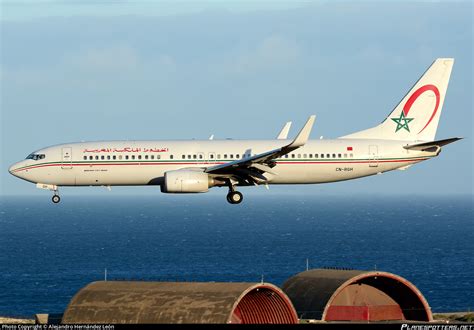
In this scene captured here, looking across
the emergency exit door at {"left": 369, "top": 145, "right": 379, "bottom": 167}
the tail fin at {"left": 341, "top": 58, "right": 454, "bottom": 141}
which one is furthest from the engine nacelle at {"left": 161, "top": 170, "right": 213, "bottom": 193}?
the tail fin at {"left": 341, "top": 58, "right": 454, "bottom": 141}

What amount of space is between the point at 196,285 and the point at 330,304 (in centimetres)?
1244

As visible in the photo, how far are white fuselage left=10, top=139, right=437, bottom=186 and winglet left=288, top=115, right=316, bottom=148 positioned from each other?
555 cm

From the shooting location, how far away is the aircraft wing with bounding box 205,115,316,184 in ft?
221

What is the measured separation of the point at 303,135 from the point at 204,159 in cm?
908

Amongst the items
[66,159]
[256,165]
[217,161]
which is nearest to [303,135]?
[256,165]

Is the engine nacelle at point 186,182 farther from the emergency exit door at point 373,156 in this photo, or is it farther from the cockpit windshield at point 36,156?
the emergency exit door at point 373,156

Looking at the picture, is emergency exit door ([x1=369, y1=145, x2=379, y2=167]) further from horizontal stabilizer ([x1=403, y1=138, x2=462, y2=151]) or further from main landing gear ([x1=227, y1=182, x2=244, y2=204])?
main landing gear ([x1=227, y1=182, x2=244, y2=204])

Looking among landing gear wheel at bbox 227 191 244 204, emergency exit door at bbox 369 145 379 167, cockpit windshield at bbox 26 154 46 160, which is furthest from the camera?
cockpit windshield at bbox 26 154 46 160

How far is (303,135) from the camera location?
6706 cm

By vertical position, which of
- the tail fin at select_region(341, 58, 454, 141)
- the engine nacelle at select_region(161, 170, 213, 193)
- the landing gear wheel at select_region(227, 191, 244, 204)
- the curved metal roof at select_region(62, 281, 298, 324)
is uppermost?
the tail fin at select_region(341, 58, 454, 141)

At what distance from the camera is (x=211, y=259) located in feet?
616

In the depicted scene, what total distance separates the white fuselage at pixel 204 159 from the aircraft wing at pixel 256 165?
41.3 inches

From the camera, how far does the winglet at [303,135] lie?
66938mm

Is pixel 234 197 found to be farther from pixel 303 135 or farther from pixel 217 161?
pixel 303 135
